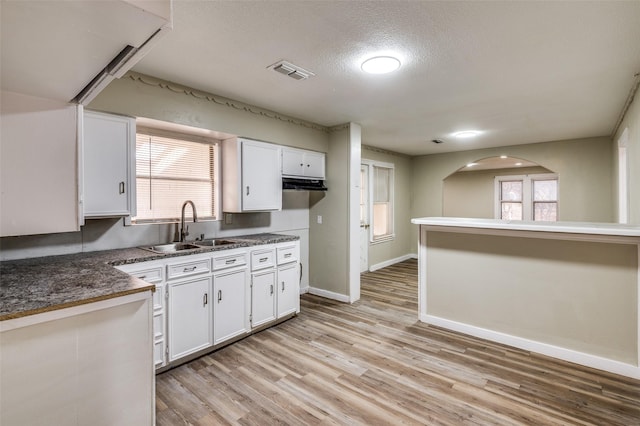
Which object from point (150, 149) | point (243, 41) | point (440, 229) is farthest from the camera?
point (440, 229)

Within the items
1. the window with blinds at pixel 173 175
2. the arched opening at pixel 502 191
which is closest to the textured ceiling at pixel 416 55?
the window with blinds at pixel 173 175

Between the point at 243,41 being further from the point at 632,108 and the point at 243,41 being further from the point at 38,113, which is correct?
the point at 632,108

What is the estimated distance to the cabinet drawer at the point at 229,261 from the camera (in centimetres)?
294

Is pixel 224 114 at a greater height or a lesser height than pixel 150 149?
greater

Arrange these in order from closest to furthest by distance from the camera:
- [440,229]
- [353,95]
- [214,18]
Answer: [214,18] < [353,95] < [440,229]

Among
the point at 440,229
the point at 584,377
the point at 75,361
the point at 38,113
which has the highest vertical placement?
the point at 38,113

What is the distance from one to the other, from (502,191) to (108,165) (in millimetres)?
9242

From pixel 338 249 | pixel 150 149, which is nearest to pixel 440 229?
pixel 338 249

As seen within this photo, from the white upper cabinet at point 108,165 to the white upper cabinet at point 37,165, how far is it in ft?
1.84

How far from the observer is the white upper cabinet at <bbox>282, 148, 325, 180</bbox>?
402cm

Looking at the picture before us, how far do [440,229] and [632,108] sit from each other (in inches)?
90.9

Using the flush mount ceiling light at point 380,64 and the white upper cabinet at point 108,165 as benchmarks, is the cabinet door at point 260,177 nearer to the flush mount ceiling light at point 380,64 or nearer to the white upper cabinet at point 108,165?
the white upper cabinet at point 108,165

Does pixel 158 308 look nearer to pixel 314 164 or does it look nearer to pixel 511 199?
pixel 314 164

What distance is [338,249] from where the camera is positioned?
4453 mm
